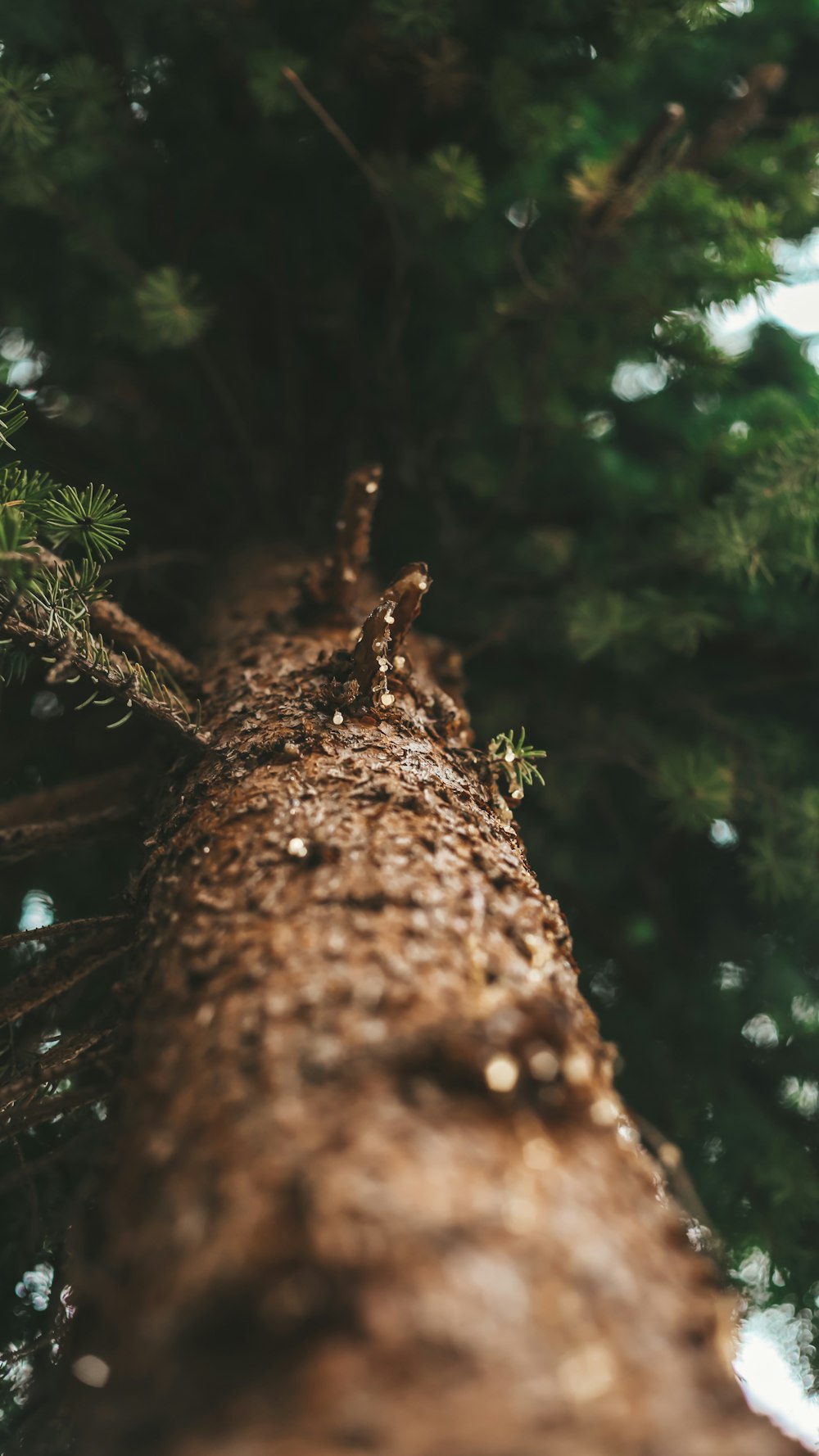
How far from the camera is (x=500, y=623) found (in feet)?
7.49

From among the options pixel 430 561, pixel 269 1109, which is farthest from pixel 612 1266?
pixel 430 561

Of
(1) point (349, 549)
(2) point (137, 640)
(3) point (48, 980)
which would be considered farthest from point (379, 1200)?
(1) point (349, 549)

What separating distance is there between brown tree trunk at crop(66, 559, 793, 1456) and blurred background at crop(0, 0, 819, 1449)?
85 centimetres

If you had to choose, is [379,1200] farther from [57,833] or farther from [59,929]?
[57,833]

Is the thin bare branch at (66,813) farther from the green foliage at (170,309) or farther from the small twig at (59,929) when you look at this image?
the green foliage at (170,309)

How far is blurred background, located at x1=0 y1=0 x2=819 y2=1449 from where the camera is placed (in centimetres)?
180

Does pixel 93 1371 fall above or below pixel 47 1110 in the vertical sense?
below

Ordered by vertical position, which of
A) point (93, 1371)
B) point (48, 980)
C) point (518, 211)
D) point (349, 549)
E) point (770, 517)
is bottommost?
point (93, 1371)

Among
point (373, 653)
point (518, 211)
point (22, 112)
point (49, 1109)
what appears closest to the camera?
point (49, 1109)

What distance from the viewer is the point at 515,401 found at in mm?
2182

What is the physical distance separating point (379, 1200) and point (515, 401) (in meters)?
2.05

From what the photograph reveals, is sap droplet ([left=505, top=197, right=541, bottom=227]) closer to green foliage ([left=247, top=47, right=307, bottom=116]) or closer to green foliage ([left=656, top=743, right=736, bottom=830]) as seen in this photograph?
green foliage ([left=247, top=47, right=307, bottom=116])

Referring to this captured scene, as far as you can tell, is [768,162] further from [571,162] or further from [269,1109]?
[269,1109]

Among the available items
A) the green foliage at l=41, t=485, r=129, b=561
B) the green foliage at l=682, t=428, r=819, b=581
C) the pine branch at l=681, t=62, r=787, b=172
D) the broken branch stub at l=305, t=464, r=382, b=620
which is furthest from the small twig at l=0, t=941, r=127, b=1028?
the pine branch at l=681, t=62, r=787, b=172
